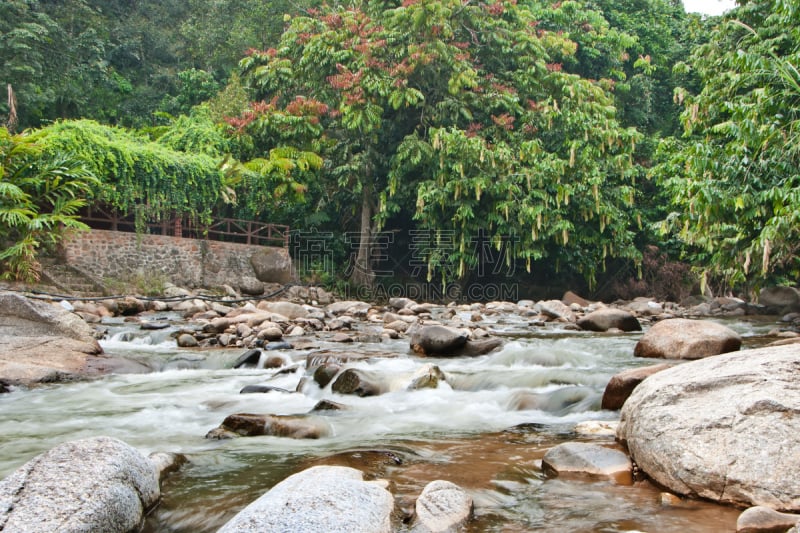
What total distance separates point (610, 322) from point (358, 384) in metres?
6.56

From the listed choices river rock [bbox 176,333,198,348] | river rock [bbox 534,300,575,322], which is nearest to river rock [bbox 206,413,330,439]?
river rock [bbox 176,333,198,348]

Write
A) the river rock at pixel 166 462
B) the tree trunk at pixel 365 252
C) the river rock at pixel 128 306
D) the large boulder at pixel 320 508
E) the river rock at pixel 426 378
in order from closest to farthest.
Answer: the large boulder at pixel 320 508, the river rock at pixel 166 462, the river rock at pixel 426 378, the river rock at pixel 128 306, the tree trunk at pixel 365 252

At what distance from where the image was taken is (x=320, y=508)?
2.19 meters

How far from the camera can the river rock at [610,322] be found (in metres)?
10.4

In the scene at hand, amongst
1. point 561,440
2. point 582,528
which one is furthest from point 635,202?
point 582,528

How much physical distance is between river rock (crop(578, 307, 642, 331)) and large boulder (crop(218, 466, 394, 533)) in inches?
341

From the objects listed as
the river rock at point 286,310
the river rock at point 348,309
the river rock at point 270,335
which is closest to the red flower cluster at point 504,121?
the river rock at point 348,309

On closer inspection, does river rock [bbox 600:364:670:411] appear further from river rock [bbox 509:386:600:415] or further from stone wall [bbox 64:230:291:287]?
stone wall [bbox 64:230:291:287]

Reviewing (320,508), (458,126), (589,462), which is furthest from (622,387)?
(458,126)

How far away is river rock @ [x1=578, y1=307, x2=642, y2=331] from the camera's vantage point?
10406 millimetres

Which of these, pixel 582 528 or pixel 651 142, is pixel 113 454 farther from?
pixel 651 142

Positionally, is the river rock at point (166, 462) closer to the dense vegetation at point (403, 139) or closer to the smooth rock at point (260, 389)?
the smooth rock at point (260, 389)

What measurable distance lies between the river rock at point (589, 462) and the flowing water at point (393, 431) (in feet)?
0.29

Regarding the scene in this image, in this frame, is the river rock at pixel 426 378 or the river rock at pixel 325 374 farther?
the river rock at pixel 325 374
